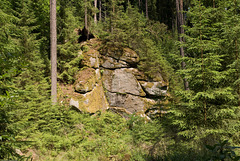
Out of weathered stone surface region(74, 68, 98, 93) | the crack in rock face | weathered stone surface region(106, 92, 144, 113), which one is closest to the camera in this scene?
weathered stone surface region(74, 68, 98, 93)

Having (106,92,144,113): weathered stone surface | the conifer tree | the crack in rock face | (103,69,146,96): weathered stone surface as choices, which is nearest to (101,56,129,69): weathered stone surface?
the crack in rock face

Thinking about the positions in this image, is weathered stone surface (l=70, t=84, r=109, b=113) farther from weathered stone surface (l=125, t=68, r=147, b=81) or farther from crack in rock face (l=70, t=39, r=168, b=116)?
weathered stone surface (l=125, t=68, r=147, b=81)

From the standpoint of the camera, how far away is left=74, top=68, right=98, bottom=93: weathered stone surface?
1000 cm

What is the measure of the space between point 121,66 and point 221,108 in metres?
7.34

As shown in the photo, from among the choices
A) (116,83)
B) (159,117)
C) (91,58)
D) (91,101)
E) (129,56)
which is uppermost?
(129,56)

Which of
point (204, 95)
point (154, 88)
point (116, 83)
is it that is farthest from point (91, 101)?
point (204, 95)

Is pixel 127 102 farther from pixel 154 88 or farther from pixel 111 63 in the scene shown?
pixel 111 63

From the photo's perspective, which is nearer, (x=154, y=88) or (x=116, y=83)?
(x=116, y=83)

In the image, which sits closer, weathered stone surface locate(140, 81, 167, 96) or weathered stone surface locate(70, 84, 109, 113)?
weathered stone surface locate(70, 84, 109, 113)

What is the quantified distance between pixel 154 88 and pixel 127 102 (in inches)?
95.1

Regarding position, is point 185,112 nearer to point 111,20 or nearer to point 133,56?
point 133,56

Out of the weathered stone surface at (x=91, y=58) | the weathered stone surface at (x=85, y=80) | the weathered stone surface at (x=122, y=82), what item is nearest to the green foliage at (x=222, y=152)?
the weathered stone surface at (x=85, y=80)

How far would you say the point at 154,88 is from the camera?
11.3 metres

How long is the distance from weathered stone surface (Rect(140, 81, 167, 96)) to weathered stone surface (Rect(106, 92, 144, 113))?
0.99 m
